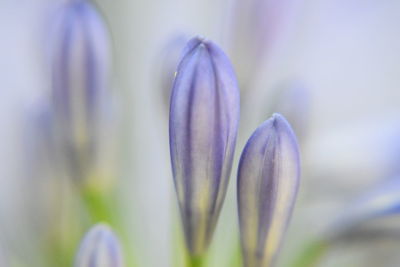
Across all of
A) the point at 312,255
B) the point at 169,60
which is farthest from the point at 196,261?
the point at 169,60

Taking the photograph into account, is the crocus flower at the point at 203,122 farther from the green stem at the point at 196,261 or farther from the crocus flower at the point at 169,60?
the crocus flower at the point at 169,60

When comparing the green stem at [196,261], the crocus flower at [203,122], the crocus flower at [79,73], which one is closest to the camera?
the crocus flower at [203,122]

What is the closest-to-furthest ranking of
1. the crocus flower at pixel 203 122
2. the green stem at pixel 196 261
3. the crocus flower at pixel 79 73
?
1. the crocus flower at pixel 203 122
2. the green stem at pixel 196 261
3. the crocus flower at pixel 79 73

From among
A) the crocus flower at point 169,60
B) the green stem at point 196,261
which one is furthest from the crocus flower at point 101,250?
the crocus flower at point 169,60

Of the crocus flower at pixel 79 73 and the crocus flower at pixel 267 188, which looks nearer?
the crocus flower at pixel 267 188

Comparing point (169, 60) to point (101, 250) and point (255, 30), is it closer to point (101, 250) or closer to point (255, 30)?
point (255, 30)

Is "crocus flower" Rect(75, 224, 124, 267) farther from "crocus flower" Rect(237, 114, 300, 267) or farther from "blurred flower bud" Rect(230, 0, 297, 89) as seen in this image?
"blurred flower bud" Rect(230, 0, 297, 89)

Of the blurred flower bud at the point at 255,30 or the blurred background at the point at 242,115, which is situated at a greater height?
the blurred flower bud at the point at 255,30
